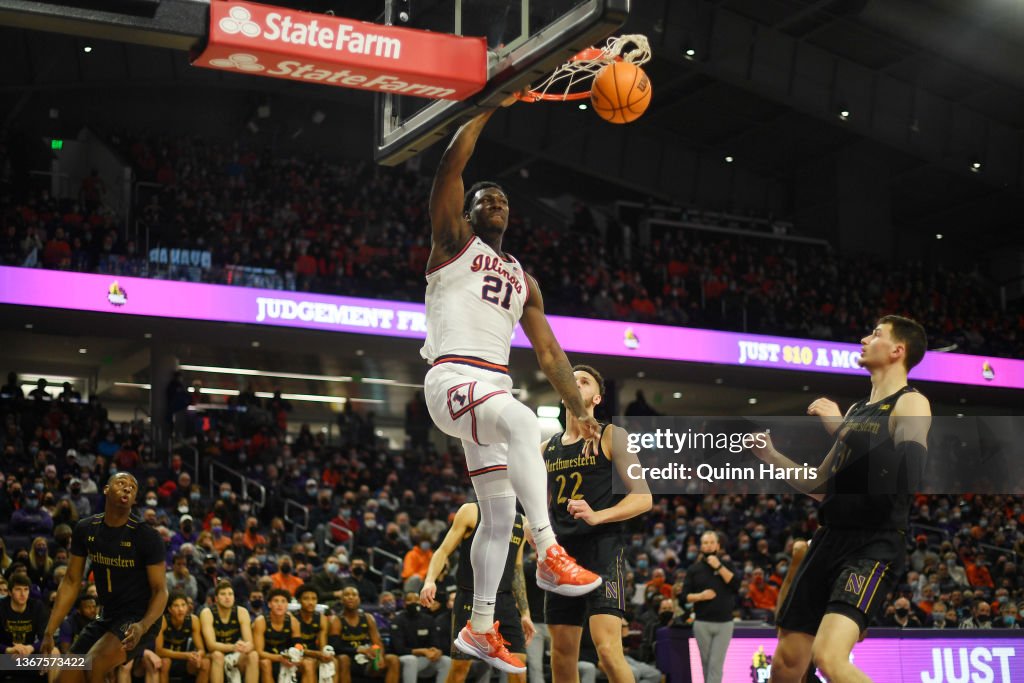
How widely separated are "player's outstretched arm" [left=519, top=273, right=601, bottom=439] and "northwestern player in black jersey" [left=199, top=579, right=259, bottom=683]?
7395 millimetres

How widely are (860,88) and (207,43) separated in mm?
26523

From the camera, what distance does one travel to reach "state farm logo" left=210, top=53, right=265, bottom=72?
19.5 ft

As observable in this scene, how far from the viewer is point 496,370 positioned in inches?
219

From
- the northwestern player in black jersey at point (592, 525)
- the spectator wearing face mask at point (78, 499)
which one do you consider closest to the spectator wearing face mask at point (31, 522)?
the spectator wearing face mask at point (78, 499)

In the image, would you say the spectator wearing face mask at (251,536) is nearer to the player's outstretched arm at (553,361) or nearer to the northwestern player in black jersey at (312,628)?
the northwestern player in black jersey at (312,628)

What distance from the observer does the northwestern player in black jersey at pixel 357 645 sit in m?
A: 12.4

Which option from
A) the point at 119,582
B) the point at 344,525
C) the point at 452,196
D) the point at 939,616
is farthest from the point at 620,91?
the point at 344,525

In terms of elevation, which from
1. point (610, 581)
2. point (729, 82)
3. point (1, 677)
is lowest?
point (1, 677)

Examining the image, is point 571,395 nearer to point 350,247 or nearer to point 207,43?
point 207,43

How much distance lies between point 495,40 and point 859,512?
3.20m

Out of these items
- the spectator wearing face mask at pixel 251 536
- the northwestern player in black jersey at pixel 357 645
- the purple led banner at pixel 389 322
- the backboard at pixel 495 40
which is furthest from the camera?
the purple led banner at pixel 389 322

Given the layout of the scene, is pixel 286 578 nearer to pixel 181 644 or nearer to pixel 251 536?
pixel 181 644

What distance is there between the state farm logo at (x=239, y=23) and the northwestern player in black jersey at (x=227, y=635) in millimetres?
7772

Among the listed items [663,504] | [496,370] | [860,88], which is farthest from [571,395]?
[860,88]
